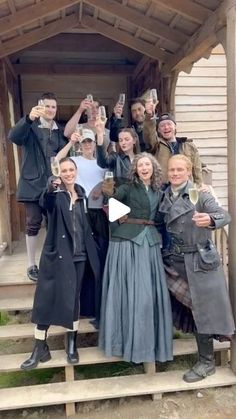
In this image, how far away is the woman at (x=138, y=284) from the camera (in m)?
2.55

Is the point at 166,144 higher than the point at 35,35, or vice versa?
the point at 35,35

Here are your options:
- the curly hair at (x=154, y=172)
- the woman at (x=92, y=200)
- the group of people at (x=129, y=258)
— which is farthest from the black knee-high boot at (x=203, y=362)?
the curly hair at (x=154, y=172)

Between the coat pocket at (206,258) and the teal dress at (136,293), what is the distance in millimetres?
257

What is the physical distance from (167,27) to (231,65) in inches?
43.0

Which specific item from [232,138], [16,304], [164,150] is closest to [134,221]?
[164,150]

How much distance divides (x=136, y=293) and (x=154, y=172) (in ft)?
2.70

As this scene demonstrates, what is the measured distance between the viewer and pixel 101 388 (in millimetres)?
2660

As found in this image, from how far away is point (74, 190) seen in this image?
2.64 meters

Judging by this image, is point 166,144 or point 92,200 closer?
point 92,200

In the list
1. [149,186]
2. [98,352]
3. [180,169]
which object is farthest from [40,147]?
[98,352]

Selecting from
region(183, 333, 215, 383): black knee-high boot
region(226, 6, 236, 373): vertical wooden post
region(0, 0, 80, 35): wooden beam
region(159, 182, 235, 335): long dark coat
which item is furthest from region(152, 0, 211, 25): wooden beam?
region(183, 333, 215, 383): black knee-high boot

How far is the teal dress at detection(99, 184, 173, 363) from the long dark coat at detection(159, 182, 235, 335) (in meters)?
0.19

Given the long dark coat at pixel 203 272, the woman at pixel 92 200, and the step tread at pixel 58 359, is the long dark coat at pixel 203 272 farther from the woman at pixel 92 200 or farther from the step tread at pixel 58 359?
the step tread at pixel 58 359

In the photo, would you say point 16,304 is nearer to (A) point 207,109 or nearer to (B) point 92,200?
(B) point 92,200
